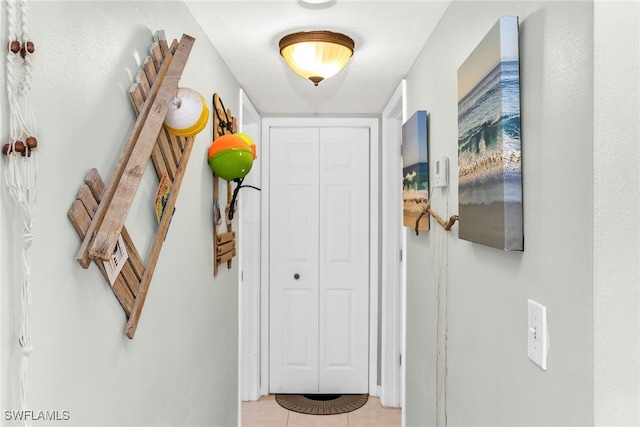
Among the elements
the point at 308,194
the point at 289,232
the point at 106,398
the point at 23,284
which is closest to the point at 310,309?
the point at 289,232

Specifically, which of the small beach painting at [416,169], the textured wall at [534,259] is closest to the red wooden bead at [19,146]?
the textured wall at [534,259]

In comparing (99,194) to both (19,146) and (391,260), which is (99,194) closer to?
(19,146)

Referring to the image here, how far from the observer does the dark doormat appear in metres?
3.45

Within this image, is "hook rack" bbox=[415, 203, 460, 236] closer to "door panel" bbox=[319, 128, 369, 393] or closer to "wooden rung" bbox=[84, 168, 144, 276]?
"wooden rung" bbox=[84, 168, 144, 276]

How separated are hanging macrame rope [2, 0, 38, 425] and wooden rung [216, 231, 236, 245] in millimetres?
1429

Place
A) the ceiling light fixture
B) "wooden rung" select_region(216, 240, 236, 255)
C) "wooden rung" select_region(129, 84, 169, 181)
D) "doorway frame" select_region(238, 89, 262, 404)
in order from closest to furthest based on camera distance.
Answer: "wooden rung" select_region(129, 84, 169, 181), the ceiling light fixture, "wooden rung" select_region(216, 240, 236, 255), "doorway frame" select_region(238, 89, 262, 404)

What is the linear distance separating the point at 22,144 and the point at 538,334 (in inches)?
43.1

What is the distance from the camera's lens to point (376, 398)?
3664mm

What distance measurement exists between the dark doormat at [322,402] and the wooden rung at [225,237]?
1.58 m

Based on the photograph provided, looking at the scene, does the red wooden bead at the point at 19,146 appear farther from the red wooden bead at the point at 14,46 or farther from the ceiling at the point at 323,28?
the ceiling at the point at 323,28

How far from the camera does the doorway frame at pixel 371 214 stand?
366cm
